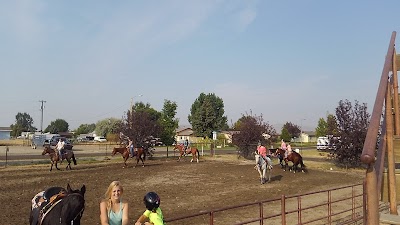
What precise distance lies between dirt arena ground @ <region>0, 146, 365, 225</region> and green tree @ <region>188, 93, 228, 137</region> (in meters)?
61.2

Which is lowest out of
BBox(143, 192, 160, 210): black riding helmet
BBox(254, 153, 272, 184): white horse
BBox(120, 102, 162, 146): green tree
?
BBox(254, 153, 272, 184): white horse

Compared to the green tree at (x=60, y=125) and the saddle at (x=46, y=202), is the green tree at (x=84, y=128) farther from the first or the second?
the saddle at (x=46, y=202)

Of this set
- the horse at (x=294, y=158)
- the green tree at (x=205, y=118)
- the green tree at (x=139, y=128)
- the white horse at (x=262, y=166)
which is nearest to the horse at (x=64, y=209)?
the white horse at (x=262, y=166)

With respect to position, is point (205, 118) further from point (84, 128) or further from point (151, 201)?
point (84, 128)

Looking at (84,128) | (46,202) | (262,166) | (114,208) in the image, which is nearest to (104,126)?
(84,128)

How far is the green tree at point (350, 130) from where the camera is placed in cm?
2564

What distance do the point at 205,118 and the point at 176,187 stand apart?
69.8 meters

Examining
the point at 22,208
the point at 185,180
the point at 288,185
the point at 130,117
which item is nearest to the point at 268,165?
the point at 288,185

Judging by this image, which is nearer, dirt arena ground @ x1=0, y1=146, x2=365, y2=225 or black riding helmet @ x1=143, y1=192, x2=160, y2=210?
black riding helmet @ x1=143, y1=192, x2=160, y2=210

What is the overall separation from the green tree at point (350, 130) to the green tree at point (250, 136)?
8974mm

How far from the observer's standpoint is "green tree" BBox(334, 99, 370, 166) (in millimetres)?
25641

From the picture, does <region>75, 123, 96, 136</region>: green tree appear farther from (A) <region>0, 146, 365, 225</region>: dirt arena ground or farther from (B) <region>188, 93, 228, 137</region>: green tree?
(A) <region>0, 146, 365, 225</region>: dirt arena ground

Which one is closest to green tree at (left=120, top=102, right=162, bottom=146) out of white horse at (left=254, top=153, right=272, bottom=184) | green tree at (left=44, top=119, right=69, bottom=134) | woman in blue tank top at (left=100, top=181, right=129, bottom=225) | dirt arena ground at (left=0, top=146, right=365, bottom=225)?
dirt arena ground at (left=0, top=146, right=365, bottom=225)

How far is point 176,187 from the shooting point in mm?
17344
